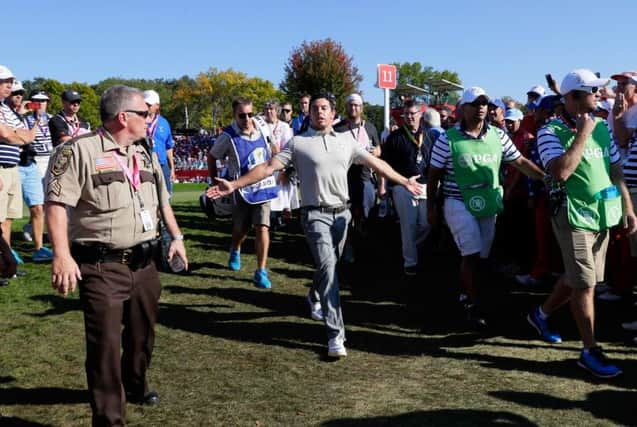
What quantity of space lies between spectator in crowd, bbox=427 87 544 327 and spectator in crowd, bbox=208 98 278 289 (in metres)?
2.26

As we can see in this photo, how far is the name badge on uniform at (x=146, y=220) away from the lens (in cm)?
377

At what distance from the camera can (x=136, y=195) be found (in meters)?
3.76

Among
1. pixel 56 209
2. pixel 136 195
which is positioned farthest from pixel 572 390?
pixel 56 209

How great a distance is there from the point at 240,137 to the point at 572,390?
4619 mm

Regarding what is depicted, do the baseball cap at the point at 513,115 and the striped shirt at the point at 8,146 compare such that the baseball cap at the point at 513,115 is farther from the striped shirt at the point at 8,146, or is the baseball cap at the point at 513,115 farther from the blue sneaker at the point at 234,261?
the striped shirt at the point at 8,146

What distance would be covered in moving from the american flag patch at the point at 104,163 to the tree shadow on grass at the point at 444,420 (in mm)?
2032

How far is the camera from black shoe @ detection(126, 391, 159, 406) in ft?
13.5

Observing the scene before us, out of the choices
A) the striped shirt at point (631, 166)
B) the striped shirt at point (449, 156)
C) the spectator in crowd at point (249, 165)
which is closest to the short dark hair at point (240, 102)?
the spectator in crowd at point (249, 165)

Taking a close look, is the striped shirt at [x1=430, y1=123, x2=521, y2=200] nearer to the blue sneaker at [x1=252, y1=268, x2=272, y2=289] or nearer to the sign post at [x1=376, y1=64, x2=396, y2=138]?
the blue sneaker at [x1=252, y1=268, x2=272, y2=289]

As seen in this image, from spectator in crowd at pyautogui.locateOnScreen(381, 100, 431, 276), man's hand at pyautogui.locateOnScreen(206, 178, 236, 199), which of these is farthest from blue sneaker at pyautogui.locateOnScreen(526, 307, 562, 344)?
man's hand at pyautogui.locateOnScreen(206, 178, 236, 199)

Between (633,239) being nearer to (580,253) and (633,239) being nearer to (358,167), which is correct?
(580,253)

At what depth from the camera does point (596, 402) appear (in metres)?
→ 4.07

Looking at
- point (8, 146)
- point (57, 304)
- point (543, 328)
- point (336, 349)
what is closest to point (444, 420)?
point (336, 349)

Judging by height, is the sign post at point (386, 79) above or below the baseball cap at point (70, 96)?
above
